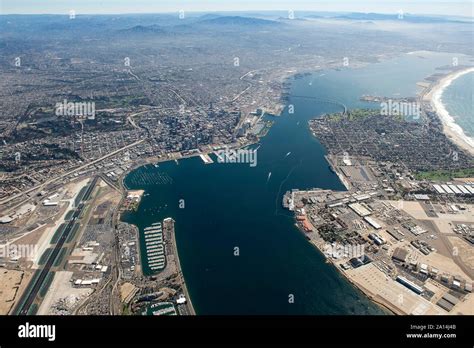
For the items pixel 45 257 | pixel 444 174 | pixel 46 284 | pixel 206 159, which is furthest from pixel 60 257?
pixel 444 174

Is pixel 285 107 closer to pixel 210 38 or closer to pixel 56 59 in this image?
pixel 56 59

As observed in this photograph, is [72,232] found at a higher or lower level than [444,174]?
lower

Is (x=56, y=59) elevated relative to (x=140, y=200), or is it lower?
elevated

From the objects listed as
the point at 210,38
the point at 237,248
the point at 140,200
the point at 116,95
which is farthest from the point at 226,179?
the point at 210,38

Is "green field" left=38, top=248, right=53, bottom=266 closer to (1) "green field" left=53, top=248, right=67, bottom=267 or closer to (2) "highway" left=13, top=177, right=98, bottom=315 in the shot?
(2) "highway" left=13, top=177, right=98, bottom=315

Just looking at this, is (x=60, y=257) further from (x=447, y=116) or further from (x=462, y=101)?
(x=462, y=101)

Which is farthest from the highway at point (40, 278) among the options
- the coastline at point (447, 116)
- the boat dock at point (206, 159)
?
the coastline at point (447, 116)
